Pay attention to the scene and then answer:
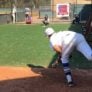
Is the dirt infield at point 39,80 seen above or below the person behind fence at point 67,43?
below

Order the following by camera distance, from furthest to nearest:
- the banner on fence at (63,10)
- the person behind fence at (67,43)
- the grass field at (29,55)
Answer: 1. the banner on fence at (63,10)
2. the grass field at (29,55)
3. the person behind fence at (67,43)

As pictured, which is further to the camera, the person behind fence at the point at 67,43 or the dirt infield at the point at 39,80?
the dirt infield at the point at 39,80

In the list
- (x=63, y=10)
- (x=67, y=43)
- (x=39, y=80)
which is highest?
(x=67, y=43)

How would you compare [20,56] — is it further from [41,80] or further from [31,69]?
[41,80]

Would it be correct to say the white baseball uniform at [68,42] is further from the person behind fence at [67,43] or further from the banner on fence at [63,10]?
the banner on fence at [63,10]

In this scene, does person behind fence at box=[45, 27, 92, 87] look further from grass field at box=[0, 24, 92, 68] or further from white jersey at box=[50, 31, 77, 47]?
grass field at box=[0, 24, 92, 68]

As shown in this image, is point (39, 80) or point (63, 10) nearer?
point (39, 80)

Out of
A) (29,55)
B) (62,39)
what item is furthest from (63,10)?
(62,39)

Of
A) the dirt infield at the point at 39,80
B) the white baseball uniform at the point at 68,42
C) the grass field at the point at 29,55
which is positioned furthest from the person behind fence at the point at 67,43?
the grass field at the point at 29,55

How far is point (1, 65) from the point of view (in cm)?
1516

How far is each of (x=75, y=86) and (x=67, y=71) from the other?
1.55 feet

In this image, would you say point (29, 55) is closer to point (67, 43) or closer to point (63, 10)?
point (67, 43)

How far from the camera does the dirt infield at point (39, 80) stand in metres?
10.5

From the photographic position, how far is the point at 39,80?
11539 millimetres
